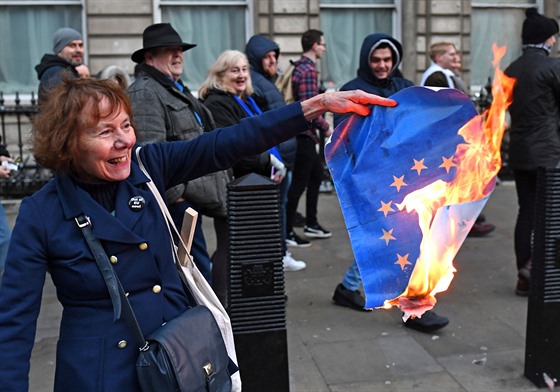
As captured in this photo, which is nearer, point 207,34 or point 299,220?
point 299,220

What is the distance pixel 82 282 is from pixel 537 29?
192 inches

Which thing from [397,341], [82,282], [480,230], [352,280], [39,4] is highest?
[39,4]

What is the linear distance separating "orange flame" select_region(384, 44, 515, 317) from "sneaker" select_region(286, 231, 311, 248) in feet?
16.2

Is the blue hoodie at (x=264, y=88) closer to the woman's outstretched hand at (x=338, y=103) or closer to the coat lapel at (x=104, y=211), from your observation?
the woman's outstretched hand at (x=338, y=103)

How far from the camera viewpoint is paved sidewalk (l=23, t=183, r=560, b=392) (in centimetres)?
454

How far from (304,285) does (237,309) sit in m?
2.79

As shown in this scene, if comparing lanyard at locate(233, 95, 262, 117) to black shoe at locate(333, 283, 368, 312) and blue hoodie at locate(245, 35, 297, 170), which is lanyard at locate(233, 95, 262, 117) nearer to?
blue hoodie at locate(245, 35, 297, 170)

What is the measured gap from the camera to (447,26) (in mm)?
12312

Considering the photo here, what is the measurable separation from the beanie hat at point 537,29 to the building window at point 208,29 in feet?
20.7

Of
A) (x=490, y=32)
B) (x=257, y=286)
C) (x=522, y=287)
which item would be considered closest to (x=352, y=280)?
(x=522, y=287)

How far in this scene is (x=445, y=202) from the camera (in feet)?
9.48

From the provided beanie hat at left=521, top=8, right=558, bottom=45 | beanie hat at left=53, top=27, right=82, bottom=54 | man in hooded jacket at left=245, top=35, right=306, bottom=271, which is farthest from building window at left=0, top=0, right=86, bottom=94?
beanie hat at left=521, top=8, right=558, bottom=45

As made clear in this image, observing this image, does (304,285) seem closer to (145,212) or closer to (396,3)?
(145,212)

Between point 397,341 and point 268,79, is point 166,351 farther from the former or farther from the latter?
point 268,79
